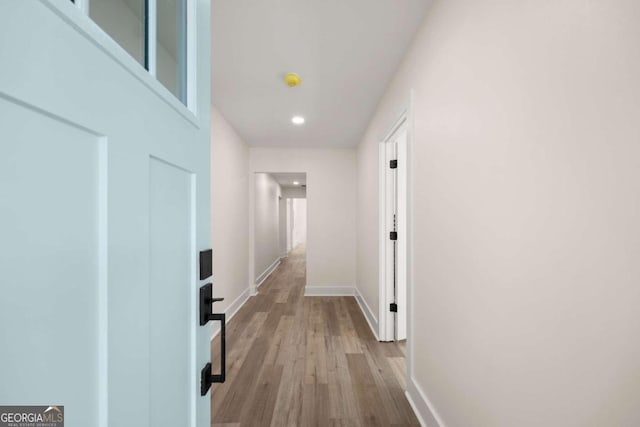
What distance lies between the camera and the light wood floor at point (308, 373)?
183 cm

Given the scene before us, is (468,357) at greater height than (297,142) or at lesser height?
lesser

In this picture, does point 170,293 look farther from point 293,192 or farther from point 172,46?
point 293,192

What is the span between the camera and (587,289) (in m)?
0.75

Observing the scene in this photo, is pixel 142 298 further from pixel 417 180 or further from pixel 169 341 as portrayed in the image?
pixel 417 180

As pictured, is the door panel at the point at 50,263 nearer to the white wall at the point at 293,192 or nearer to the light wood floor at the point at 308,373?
the light wood floor at the point at 308,373

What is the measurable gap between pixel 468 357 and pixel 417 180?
104 cm

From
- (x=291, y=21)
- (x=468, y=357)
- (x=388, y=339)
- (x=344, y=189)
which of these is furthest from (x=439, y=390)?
(x=344, y=189)

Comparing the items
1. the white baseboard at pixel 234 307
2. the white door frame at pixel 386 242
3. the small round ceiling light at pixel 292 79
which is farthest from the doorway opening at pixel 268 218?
the small round ceiling light at pixel 292 79

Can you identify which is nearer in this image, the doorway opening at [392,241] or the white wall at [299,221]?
the doorway opening at [392,241]

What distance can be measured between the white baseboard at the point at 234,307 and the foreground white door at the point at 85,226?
257 centimetres

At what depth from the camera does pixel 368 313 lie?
3543 millimetres

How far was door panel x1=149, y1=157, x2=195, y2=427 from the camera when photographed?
0.57 metres

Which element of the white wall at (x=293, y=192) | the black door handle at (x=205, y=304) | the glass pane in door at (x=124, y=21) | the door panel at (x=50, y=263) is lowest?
the black door handle at (x=205, y=304)

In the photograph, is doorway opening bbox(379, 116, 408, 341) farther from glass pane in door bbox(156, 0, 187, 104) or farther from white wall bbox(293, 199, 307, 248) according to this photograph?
white wall bbox(293, 199, 307, 248)
